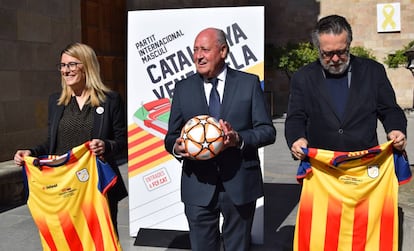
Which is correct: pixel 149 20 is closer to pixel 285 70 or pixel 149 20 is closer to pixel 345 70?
pixel 345 70

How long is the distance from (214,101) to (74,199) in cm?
117

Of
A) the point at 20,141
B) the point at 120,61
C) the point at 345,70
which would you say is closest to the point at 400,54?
the point at 120,61

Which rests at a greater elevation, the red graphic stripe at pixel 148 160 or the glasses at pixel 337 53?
the glasses at pixel 337 53

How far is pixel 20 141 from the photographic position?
7.45 m

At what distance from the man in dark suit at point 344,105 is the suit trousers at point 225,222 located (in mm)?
504

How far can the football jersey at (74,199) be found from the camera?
3398 mm

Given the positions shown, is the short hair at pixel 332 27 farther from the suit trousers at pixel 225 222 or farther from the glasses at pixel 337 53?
the suit trousers at pixel 225 222

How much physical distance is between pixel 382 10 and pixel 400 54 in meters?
3.17

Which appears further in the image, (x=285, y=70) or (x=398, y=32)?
(x=398, y=32)

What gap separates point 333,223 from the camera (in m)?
3.25

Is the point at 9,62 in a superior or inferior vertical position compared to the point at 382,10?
inferior

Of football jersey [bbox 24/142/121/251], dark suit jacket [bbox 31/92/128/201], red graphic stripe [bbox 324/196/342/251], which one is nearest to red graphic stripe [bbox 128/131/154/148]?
dark suit jacket [bbox 31/92/128/201]

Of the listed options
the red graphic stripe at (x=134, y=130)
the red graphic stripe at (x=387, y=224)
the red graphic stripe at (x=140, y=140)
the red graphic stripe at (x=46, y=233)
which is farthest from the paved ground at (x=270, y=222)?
the red graphic stripe at (x=46, y=233)

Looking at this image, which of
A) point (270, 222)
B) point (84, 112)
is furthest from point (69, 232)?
point (270, 222)
